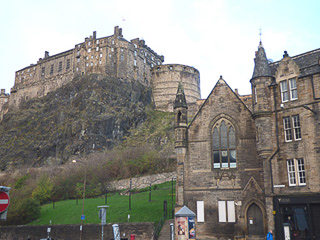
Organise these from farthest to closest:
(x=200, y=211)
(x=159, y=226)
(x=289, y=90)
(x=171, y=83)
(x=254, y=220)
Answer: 1. (x=171, y=83)
2. (x=159, y=226)
3. (x=200, y=211)
4. (x=254, y=220)
5. (x=289, y=90)

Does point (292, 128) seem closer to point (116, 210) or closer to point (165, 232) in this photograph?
point (165, 232)

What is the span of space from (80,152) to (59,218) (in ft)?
104

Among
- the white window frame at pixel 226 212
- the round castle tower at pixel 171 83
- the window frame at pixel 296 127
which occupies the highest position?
the round castle tower at pixel 171 83

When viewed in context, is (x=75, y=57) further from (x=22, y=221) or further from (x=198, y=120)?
(x=198, y=120)

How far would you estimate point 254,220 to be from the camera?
27.3 m

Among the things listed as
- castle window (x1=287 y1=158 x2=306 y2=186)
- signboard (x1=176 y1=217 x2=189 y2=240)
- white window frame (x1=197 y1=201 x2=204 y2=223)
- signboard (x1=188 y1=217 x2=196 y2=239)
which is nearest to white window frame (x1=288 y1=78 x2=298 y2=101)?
castle window (x1=287 y1=158 x2=306 y2=186)

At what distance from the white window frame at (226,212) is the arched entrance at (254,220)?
1247 millimetres

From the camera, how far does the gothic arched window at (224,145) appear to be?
2940 cm

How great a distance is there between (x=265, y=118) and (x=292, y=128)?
2.16m

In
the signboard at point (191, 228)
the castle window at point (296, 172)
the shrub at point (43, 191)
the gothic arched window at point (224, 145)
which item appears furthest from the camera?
the shrub at point (43, 191)

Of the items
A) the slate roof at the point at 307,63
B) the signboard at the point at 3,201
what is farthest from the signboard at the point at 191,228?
the slate roof at the point at 307,63

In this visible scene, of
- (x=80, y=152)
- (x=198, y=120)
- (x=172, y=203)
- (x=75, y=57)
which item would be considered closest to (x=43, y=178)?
(x=80, y=152)

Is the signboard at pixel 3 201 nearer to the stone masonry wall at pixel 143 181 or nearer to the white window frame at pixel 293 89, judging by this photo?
the white window frame at pixel 293 89

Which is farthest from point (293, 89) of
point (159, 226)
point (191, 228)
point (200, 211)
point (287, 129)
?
point (159, 226)
